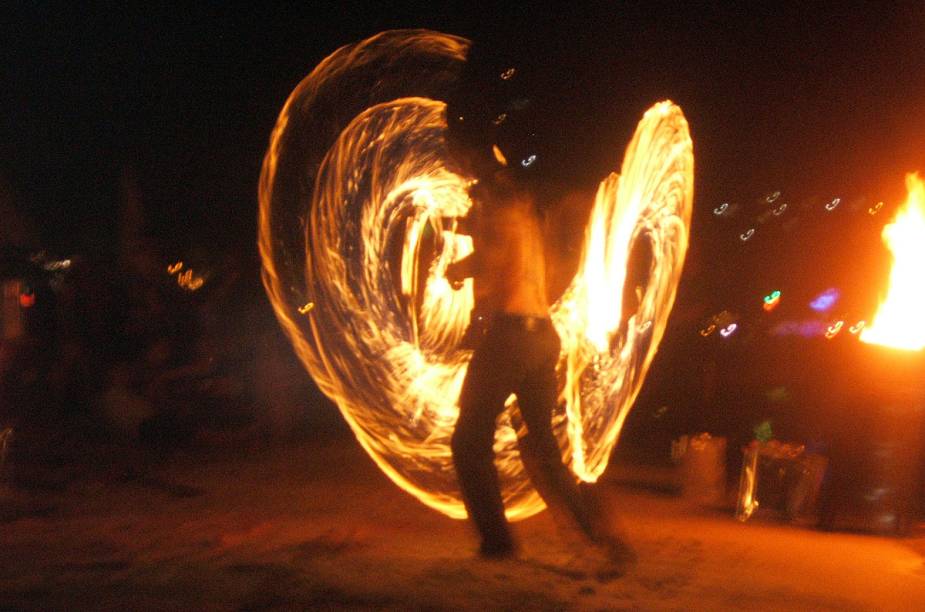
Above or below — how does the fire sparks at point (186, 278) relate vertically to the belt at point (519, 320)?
above

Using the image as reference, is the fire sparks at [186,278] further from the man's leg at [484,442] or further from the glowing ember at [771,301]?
the glowing ember at [771,301]

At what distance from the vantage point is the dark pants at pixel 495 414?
5230 millimetres

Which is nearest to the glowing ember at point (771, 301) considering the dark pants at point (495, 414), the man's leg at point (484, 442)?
the dark pants at point (495, 414)

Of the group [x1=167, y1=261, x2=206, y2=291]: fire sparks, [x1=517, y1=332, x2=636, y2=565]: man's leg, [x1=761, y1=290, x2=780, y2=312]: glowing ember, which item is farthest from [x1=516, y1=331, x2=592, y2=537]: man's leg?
[x1=761, y1=290, x2=780, y2=312]: glowing ember

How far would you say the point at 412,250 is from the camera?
21.8ft

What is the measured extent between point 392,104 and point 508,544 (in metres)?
3.00

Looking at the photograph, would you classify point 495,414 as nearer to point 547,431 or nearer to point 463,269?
point 547,431

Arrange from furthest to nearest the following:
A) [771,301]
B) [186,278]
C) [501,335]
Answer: [771,301]
[186,278]
[501,335]

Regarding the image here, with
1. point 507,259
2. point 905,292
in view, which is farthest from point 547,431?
point 905,292

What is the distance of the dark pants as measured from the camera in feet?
17.2

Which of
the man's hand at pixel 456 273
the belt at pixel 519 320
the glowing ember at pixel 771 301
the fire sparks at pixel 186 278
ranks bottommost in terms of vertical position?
the belt at pixel 519 320

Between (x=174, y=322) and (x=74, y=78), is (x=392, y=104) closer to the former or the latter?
(x=174, y=322)

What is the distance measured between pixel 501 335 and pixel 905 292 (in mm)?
3382

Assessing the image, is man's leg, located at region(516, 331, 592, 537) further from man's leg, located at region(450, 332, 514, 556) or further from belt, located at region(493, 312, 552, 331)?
man's leg, located at region(450, 332, 514, 556)
